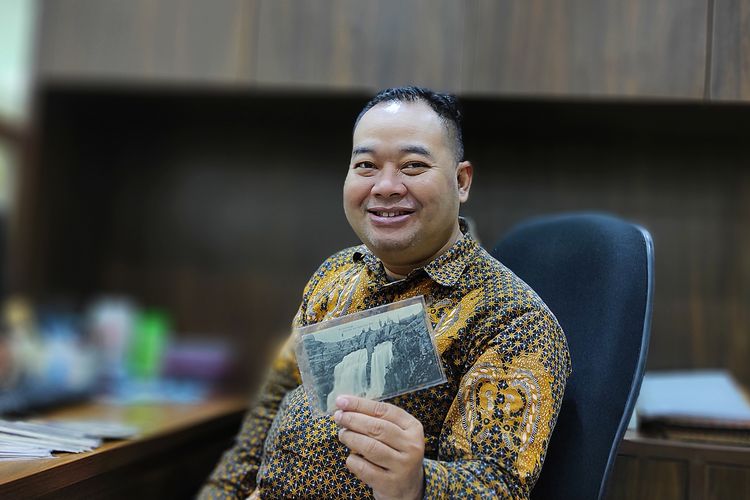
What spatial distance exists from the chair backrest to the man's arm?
0.32 feet

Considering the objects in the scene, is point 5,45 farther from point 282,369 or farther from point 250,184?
point 282,369

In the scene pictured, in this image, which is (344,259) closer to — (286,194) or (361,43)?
(361,43)

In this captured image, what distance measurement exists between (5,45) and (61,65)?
0.49m

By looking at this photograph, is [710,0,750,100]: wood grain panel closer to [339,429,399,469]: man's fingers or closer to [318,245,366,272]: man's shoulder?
[318,245,366,272]: man's shoulder

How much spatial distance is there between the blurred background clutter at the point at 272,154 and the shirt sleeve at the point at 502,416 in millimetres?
820

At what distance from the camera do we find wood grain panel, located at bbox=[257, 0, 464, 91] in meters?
1.62

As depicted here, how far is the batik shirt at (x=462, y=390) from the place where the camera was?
0.73 meters

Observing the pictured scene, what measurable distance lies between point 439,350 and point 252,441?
366 mm

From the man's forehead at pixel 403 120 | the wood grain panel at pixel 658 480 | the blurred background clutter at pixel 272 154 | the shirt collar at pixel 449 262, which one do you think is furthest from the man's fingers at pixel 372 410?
the blurred background clutter at pixel 272 154

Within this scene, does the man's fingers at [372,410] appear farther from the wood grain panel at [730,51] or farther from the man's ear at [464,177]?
the wood grain panel at [730,51]

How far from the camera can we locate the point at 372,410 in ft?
2.29

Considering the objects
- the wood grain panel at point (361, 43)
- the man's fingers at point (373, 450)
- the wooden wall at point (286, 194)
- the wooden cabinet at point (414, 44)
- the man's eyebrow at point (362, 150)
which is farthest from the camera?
the wooden wall at point (286, 194)

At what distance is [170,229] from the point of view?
7.07ft

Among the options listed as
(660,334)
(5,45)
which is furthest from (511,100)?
(5,45)
